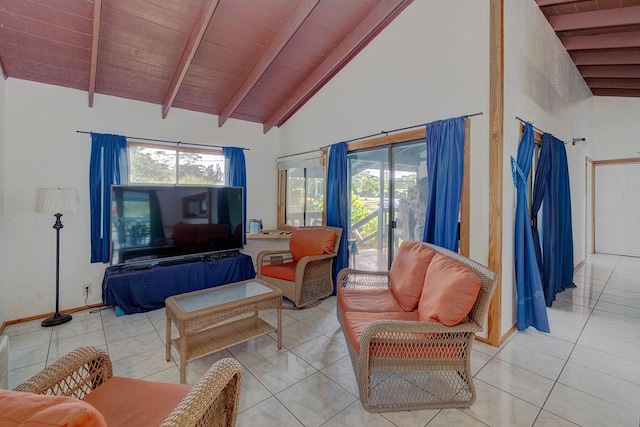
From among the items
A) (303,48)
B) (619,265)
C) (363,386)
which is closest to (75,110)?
(303,48)

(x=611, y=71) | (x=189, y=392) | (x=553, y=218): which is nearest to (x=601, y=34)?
(x=611, y=71)

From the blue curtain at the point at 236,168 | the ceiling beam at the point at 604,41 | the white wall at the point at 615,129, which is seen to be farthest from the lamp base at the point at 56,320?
the white wall at the point at 615,129

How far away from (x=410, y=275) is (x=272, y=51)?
276cm

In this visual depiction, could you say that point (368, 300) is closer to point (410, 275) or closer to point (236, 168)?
point (410, 275)

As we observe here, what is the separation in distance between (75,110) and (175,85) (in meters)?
1.20

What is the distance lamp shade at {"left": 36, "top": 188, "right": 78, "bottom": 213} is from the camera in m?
2.84

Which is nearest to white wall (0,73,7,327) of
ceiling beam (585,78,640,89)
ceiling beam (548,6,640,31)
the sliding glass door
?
the sliding glass door

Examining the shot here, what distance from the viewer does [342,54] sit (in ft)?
11.5

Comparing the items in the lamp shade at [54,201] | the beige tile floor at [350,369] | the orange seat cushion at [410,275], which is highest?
the lamp shade at [54,201]

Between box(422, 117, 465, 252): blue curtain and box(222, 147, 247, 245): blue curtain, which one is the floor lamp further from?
box(422, 117, 465, 252): blue curtain

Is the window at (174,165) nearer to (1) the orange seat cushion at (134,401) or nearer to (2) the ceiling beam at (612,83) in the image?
(1) the orange seat cushion at (134,401)

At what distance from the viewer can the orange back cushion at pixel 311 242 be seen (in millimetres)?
3615

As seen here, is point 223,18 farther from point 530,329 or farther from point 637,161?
point 637,161

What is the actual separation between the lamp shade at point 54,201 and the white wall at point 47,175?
1.30ft
